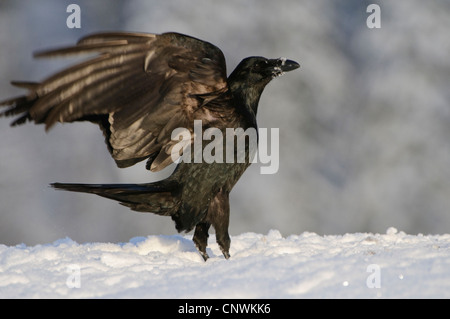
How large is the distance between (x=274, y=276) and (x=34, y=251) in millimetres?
1734

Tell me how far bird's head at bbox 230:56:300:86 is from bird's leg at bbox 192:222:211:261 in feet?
3.17

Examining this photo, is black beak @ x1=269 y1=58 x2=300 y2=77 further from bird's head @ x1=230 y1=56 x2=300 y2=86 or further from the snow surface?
the snow surface

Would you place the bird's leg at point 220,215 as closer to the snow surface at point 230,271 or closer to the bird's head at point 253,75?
the snow surface at point 230,271

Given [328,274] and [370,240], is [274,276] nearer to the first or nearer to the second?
[328,274]

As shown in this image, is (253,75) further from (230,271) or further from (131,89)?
(230,271)

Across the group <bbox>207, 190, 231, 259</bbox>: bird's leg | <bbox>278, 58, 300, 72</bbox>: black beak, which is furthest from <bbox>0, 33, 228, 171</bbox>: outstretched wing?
<bbox>278, 58, 300, 72</bbox>: black beak

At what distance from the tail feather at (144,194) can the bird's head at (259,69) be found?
2.72 feet

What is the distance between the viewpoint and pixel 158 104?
11.6ft

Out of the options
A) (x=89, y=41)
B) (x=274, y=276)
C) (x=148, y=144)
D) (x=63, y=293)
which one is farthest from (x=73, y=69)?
(x=274, y=276)

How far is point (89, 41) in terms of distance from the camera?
323cm

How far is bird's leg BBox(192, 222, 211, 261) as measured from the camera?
3879mm

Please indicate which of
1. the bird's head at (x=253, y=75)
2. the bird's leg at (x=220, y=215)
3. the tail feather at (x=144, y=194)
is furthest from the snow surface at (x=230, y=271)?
the bird's head at (x=253, y=75)

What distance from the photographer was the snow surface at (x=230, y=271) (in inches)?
108

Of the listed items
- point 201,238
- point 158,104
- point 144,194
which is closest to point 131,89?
point 158,104
